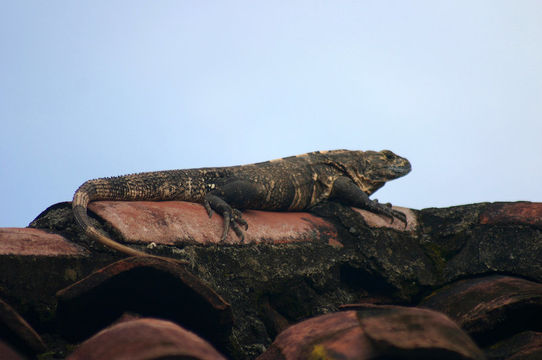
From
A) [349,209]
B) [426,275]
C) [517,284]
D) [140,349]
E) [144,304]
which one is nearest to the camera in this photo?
[140,349]

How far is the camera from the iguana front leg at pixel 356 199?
5.80m

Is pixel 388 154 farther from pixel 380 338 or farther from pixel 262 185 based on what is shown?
pixel 380 338

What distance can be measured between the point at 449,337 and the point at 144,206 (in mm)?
2555

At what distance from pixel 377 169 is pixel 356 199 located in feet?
5.04

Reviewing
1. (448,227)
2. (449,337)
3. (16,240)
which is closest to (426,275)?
(448,227)

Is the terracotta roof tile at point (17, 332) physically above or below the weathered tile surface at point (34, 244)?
below

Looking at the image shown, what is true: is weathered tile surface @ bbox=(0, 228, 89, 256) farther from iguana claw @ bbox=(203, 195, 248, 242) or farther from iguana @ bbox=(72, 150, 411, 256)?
iguana claw @ bbox=(203, 195, 248, 242)

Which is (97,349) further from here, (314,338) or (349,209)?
(349,209)

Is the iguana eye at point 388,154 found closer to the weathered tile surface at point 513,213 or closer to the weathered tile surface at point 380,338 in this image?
the weathered tile surface at point 513,213

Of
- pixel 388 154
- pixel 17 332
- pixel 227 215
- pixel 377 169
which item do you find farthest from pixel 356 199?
pixel 17 332

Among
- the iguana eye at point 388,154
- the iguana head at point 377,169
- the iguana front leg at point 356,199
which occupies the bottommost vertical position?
the iguana front leg at point 356,199

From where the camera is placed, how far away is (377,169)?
7711mm

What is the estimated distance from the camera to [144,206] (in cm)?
406

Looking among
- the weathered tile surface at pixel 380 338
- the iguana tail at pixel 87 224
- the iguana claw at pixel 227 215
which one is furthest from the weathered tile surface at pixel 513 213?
the iguana tail at pixel 87 224
